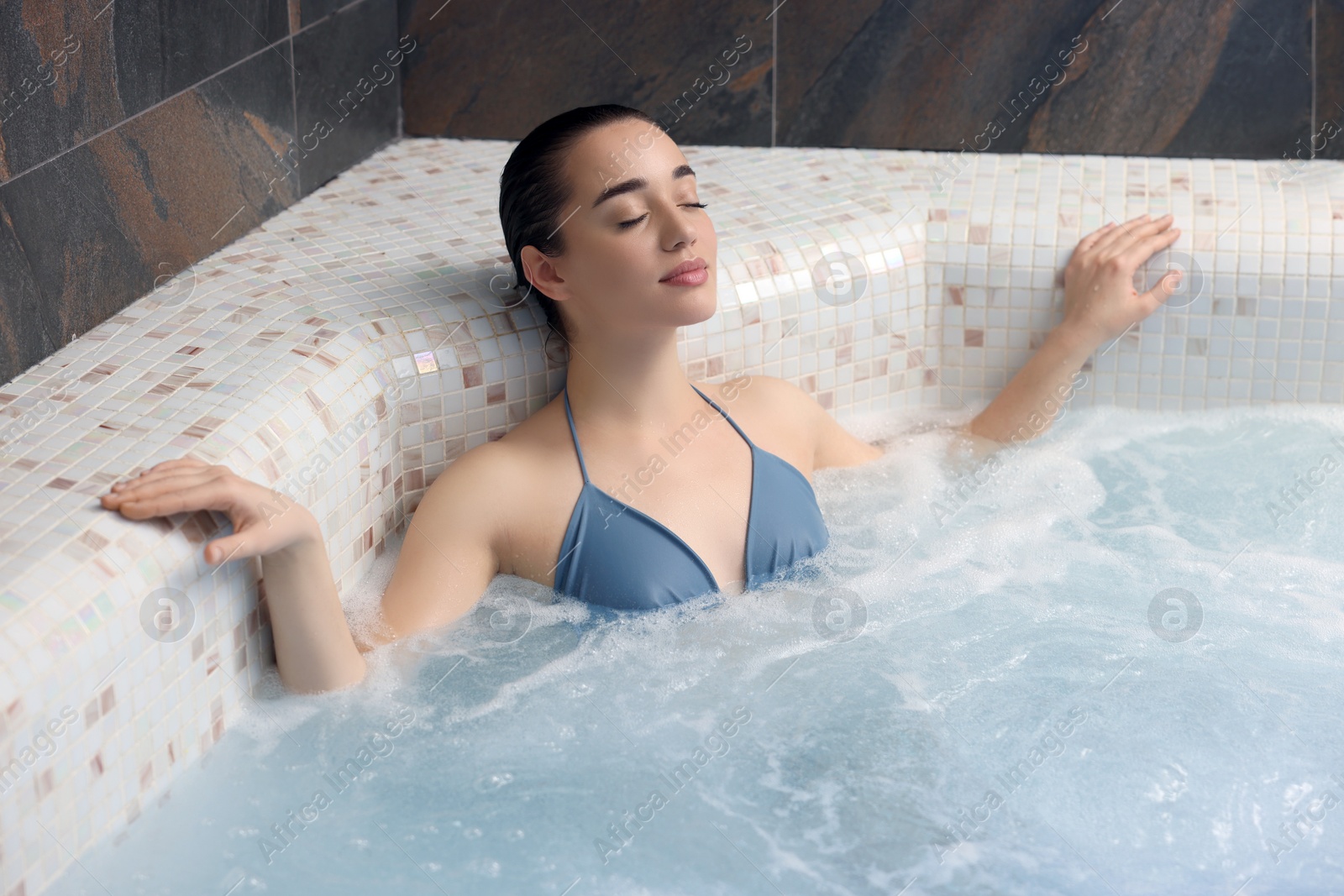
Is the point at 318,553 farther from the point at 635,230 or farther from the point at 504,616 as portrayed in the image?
the point at 635,230

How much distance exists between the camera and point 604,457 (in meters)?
1.98

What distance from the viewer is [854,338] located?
250 cm

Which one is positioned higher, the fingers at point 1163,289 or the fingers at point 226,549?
the fingers at point 226,549

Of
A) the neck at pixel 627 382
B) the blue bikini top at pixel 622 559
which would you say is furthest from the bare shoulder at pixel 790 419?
the blue bikini top at pixel 622 559

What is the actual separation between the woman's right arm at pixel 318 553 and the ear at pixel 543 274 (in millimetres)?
242

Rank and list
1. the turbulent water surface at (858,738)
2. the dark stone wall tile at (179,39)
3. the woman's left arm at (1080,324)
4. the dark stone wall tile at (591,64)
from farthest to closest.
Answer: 1. the dark stone wall tile at (591,64)
2. the woman's left arm at (1080,324)
3. the dark stone wall tile at (179,39)
4. the turbulent water surface at (858,738)

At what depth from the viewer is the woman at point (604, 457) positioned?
1.84 meters

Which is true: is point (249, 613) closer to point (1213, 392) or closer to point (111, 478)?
point (111, 478)

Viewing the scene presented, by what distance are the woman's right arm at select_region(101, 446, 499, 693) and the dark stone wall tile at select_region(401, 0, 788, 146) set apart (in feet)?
4.10

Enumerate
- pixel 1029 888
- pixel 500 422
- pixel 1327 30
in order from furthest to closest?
pixel 1327 30, pixel 500 422, pixel 1029 888

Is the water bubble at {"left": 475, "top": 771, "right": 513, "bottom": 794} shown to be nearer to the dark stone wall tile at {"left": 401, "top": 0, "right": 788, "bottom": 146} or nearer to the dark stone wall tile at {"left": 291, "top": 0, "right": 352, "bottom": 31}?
the dark stone wall tile at {"left": 291, "top": 0, "right": 352, "bottom": 31}

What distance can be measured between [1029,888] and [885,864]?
158 mm

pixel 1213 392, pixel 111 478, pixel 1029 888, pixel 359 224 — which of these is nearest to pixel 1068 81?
pixel 1213 392

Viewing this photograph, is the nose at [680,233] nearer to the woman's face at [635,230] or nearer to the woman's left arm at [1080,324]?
the woman's face at [635,230]
